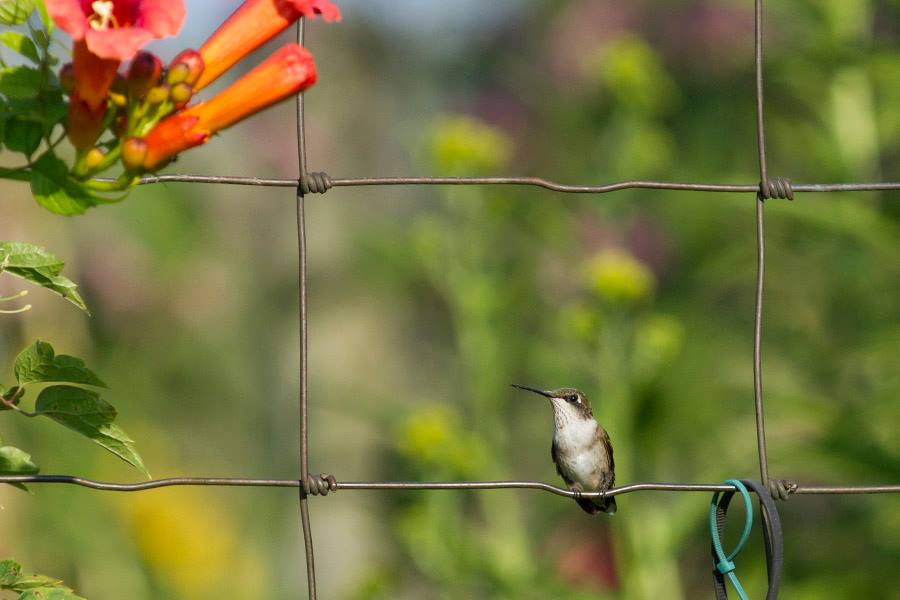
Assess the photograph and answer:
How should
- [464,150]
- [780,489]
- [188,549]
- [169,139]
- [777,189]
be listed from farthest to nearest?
[188,549] → [464,150] → [777,189] → [780,489] → [169,139]

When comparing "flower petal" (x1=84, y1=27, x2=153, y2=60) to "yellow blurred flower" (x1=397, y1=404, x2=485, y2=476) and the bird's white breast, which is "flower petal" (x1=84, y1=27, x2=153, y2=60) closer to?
the bird's white breast

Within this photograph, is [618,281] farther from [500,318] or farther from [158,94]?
[158,94]

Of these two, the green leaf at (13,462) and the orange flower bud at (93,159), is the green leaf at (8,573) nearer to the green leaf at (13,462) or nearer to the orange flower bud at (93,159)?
the green leaf at (13,462)

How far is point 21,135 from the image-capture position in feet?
5.42

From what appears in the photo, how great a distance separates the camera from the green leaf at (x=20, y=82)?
1.62 meters

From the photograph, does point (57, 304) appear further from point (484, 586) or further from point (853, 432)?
point (853, 432)

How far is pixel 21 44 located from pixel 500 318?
9.79ft

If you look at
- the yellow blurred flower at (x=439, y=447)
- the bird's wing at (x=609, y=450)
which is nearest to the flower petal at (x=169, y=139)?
the bird's wing at (x=609, y=450)

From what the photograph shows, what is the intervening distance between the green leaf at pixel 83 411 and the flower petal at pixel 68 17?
0.55 metres

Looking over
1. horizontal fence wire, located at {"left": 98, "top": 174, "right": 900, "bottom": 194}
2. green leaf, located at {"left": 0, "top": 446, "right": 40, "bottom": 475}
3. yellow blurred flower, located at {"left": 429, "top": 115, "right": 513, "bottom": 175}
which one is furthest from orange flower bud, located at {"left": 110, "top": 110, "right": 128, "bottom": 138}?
yellow blurred flower, located at {"left": 429, "top": 115, "right": 513, "bottom": 175}

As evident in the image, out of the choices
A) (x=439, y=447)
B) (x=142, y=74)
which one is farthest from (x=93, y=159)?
(x=439, y=447)

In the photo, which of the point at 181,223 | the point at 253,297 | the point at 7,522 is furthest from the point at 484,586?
the point at 253,297

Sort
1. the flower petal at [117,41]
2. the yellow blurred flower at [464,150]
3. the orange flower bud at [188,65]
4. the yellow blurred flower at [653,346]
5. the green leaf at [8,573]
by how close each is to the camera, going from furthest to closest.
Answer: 1. the yellow blurred flower at [464,150]
2. the yellow blurred flower at [653,346]
3. the green leaf at [8,573]
4. the orange flower bud at [188,65]
5. the flower petal at [117,41]

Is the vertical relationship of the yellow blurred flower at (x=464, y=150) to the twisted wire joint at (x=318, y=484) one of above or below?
above
